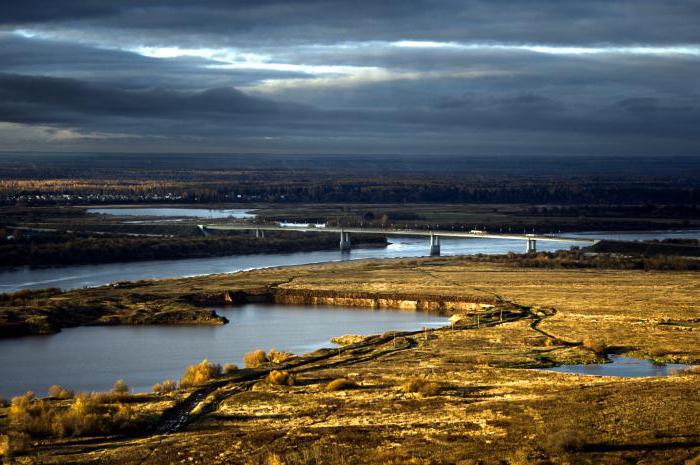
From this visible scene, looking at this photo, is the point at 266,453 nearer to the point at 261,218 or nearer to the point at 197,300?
the point at 197,300

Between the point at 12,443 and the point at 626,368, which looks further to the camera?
the point at 626,368

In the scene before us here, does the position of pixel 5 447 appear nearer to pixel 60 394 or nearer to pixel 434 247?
pixel 60 394

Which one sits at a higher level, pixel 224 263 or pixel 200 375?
pixel 200 375

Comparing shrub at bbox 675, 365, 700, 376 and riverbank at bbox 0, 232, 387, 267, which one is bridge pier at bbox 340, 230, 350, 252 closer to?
riverbank at bbox 0, 232, 387, 267

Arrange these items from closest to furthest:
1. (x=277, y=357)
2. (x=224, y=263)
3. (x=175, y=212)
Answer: (x=277, y=357) → (x=224, y=263) → (x=175, y=212)

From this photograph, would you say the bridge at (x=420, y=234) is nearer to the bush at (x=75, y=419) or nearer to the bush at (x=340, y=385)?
the bush at (x=340, y=385)

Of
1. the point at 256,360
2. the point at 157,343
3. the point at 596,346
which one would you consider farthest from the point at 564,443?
the point at 157,343

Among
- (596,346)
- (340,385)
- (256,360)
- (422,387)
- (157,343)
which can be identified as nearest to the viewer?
(422,387)

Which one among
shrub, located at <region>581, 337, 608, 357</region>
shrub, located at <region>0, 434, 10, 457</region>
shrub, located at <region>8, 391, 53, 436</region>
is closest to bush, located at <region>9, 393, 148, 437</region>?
shrub, located at <region>8, 391, 53, 436</region>
